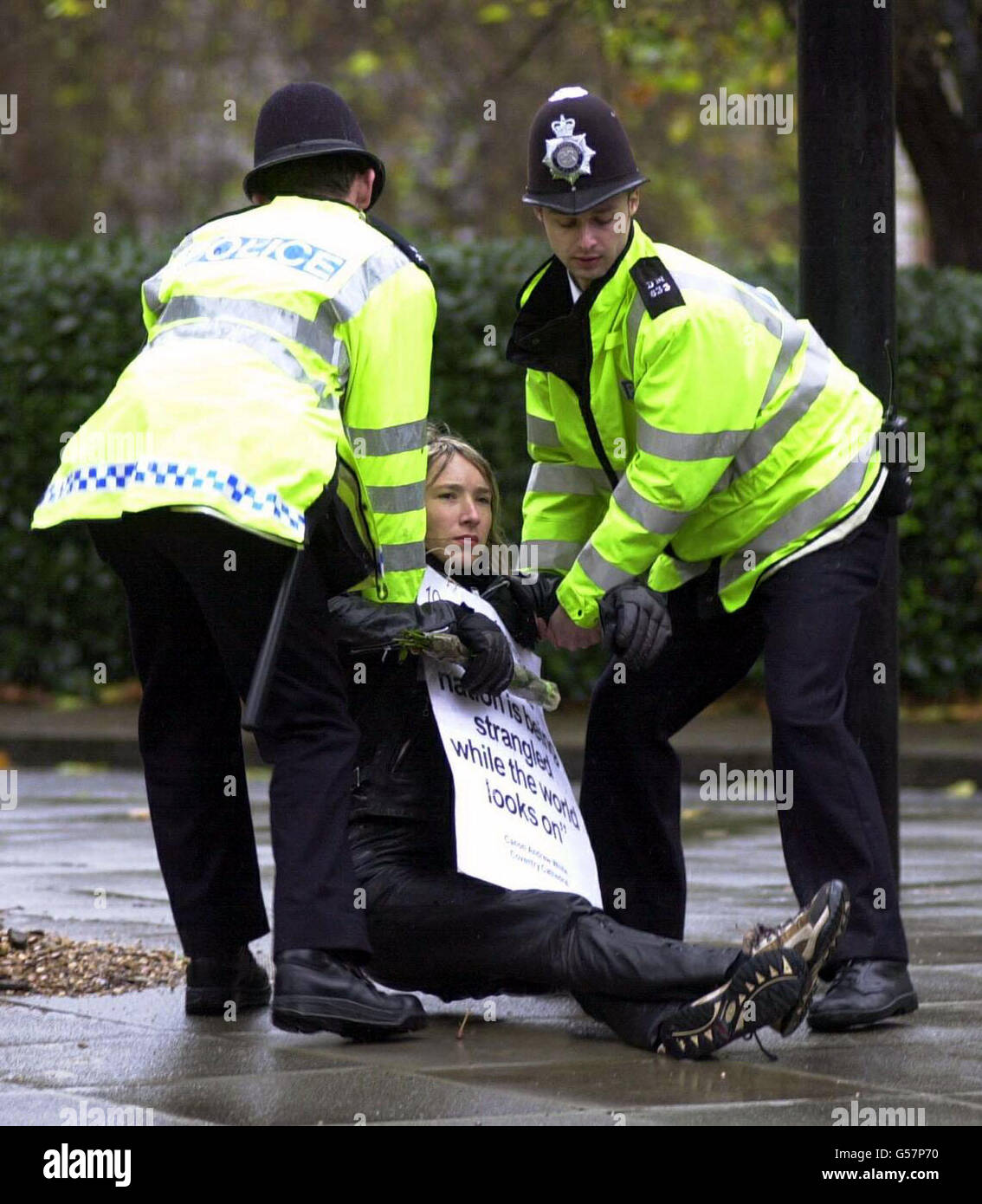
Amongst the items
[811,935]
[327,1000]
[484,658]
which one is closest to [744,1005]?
[811,935]

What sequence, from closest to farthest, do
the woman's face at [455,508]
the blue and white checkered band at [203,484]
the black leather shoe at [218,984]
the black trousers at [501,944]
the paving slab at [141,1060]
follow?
the paving slab at [141,1060]
the blue and white checkered band at [203,484]
the black trousers at [501,944]
the black leather shoe at [218,984]
the woman's face at [455,508]

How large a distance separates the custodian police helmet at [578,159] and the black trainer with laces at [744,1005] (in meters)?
1.55

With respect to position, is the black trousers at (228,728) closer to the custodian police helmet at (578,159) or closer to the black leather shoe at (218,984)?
the black leather shoe at (218,984)

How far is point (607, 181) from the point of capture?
4.52 meters

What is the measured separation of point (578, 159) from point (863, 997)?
1.79 m

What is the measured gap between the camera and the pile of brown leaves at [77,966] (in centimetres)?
488

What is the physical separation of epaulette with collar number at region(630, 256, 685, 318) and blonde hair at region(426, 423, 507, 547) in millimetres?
728

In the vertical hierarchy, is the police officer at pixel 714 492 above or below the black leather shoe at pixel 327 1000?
above

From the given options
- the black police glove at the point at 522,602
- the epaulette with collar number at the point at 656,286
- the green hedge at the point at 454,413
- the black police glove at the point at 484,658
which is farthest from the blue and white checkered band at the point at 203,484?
the green hedge at the point at 454,413

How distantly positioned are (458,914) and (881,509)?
126 cm

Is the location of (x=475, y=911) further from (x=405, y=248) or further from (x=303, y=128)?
(x=303, y=128)

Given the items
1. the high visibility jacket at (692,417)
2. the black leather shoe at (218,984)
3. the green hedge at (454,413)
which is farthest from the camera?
the green hedge at (454,413)

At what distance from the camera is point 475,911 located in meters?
4.48

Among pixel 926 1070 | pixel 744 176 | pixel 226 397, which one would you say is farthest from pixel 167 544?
pixel 744 176
